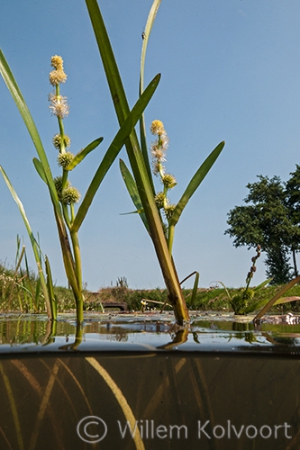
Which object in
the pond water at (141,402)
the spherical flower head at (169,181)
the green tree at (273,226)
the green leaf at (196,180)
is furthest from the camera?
the green tree at (273,226)

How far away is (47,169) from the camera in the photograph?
1.13 metres

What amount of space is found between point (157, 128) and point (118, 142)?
23.8 inches

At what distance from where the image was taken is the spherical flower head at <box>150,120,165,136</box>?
1.58 meters

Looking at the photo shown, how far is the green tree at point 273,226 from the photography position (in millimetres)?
23547

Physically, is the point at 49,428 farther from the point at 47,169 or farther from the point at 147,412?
the point at 47,169

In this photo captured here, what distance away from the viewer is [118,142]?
102 cm

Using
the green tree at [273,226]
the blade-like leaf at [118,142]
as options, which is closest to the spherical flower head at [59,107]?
the blade-like leaf at [118,142]

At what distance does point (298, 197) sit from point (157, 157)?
24.8 meters

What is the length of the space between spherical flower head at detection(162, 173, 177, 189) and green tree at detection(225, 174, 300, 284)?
2236 cm

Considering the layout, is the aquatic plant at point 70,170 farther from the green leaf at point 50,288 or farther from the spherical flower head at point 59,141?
the green leaf at point 50,288

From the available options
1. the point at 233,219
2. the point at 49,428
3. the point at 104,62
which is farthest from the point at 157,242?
the point at 233,219

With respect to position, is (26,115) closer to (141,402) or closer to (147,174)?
(147,174)

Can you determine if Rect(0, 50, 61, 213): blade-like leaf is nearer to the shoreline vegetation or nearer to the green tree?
the shoreline vegetation

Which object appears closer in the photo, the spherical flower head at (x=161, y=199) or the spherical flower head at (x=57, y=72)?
the spherical flower head at (x=57, y=72)
